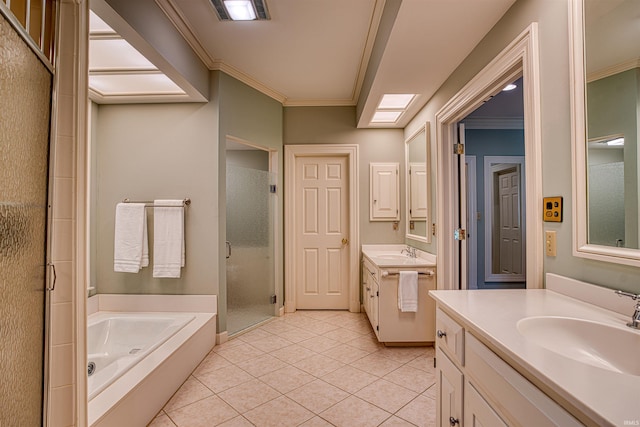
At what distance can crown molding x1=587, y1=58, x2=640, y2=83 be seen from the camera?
0.96m

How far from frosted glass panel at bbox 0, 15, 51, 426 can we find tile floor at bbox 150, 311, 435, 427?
1.05 meters

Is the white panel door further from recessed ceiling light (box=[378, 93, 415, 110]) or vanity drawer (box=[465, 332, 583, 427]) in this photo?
vanity drawer (box=[465, 332, 583, 427])

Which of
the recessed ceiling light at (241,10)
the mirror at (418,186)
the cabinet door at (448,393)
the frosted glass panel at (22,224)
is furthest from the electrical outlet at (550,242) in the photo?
the recessed ceiling light at (241,10)

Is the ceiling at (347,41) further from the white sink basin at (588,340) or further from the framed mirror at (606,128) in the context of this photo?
the white sink basin at (588,340)

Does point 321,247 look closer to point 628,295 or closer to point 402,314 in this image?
point 402,314

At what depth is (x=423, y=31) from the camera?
1771 mm

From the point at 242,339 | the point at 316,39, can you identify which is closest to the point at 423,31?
the point at 316,39

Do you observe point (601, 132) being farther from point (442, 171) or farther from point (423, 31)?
point (442, 171)

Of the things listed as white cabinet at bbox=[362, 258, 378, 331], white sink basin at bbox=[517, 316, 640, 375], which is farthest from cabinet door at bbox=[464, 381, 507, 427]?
white cabinet at bbox=[362, 258, 378, 331]

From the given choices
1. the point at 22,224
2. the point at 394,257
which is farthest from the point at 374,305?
the point at 22,224

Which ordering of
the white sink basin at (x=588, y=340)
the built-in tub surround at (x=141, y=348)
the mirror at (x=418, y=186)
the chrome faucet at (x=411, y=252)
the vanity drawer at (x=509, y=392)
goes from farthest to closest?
1. the chrome faucet at (x=411, y=252)
2. the mirror at (x=418, y=186)
3. the built-in tub surround at (x=141, y=348)
4. the white sink basin at (x=588, y=340)
5. the vanity drawer at (x=509, y=392)

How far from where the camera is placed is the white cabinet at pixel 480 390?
681mm

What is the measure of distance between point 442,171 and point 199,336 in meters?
2.57

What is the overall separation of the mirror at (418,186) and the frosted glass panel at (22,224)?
109 inches
